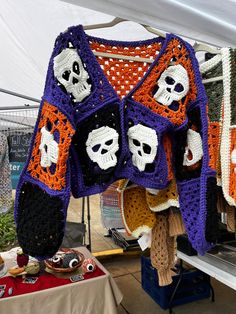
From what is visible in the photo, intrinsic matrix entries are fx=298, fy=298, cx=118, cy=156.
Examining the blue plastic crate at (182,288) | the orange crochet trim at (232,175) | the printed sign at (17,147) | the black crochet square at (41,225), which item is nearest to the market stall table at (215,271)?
the orange crochet trim at (232,175)

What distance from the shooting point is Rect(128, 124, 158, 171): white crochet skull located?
1.97 ft

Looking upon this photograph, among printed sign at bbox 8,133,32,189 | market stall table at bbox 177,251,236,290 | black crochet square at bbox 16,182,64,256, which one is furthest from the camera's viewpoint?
printed sign at bbox 8,133,32,189

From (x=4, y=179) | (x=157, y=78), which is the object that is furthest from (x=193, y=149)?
(x=4, y=179)

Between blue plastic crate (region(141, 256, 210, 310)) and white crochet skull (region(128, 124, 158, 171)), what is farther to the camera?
blue plastic crate (region(141, 256, 210, 310))

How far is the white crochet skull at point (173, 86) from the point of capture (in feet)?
2.03

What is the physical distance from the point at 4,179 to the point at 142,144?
1.33 metres

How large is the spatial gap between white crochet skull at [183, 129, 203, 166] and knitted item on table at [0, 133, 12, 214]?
132 cm

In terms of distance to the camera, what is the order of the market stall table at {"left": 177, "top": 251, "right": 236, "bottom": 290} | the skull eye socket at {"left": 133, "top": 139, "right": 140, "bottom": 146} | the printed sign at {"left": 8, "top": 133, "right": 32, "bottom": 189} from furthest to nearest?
the printed sign at {"left": 8, "top": 133, "right": 32, "bottom": 189}, the market stall table at {"left": 177, "top": 251, "right": 236, "bottom": 290}, the skull eye socket at {"left": 133, "top": 139, "right": 140, "bottom": 146}

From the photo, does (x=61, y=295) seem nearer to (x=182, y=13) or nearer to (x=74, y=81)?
A: (x=74, y=81)

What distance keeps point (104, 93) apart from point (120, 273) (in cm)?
242

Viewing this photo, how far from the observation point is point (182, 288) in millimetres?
2227

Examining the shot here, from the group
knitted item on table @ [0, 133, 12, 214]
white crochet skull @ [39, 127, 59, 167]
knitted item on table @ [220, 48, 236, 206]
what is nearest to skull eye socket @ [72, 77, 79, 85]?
white crochet skull @ [39, 127, 59, 167]

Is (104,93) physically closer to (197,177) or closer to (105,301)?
(197,177)

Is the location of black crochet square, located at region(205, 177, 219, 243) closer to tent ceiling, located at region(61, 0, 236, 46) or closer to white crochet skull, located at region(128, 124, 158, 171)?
white crochet skull, located at region(128, 124, 158, 171)
